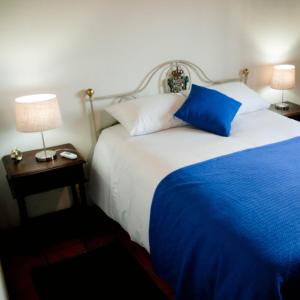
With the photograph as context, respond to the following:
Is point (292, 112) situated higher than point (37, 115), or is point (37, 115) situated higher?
point (37, 115)

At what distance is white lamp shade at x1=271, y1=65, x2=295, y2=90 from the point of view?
3.19 meters

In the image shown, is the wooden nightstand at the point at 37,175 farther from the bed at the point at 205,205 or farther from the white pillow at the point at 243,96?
the white pillow at the point at 243,96

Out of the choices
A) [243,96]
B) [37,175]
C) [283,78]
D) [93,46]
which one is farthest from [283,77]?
[37,175]

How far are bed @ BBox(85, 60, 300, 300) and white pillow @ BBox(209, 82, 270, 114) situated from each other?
4.7 inches

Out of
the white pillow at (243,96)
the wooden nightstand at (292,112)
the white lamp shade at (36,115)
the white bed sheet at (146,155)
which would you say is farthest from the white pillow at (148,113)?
the wooden nightstand at (292,112)

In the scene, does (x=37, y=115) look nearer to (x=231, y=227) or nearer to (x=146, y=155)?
(x=146, y=155)

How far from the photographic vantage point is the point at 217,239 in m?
1.45

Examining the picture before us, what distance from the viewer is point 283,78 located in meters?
3.20

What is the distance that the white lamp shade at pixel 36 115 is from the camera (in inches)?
86.0

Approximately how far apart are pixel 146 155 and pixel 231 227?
854 millimetres

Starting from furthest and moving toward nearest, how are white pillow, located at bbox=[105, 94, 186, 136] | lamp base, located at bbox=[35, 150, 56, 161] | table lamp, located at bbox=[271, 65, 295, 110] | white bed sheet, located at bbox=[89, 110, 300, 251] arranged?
table lamp, located at bbox=[271, 65, 295, 110], white pillow, located at bbox=[105, 94, 186, 136], lamp base, located at bbox=[35, 150, 56, 161], white bed sheet, located at bbox=[89, 110, 300, 251]

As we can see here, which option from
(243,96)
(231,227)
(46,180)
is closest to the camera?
(231,227)

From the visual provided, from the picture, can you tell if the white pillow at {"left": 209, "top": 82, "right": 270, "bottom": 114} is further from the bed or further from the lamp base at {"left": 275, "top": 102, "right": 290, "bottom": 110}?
the lamp base at {"left": 275, "top": 102, "right": 290, "bottom": 110}

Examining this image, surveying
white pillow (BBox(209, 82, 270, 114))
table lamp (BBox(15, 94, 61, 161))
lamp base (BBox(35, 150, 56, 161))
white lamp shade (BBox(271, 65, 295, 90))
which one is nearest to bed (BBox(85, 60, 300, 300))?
white pillow (BBox(209, 82, 270, 114))
